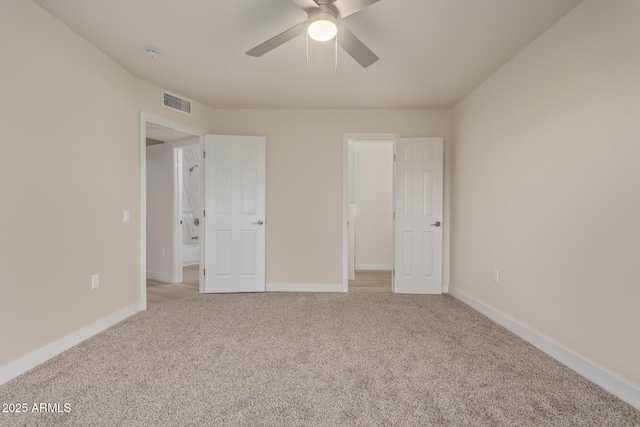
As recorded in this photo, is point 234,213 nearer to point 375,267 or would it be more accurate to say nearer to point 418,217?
point 418,217

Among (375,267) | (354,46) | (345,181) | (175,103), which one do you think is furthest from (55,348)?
(375,267)

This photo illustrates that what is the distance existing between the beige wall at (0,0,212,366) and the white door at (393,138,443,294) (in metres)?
3.18

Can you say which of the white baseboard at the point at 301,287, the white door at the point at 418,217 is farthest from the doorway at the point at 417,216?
the white baseboard at the point at 301,287

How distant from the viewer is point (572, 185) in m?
2.00

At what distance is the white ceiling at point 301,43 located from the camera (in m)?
1.97

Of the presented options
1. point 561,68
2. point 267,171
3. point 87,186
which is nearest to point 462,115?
point 561,68

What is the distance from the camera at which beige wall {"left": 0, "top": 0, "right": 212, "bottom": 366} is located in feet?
6.08

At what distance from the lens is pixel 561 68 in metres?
2.10

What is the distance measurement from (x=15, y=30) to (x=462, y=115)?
13.6ft

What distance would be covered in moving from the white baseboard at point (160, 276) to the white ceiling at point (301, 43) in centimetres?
271

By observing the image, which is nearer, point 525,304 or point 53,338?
point 53,338

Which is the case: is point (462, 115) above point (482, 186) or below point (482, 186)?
above

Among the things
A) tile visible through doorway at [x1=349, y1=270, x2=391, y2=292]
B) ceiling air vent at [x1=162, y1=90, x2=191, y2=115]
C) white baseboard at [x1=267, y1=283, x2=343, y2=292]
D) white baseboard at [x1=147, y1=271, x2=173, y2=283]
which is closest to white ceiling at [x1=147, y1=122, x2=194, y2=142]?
ceiling air vent at [x1=162, y1=90, x2=191, y2=115]

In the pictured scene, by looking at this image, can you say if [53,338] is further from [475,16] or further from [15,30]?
[475,16]
